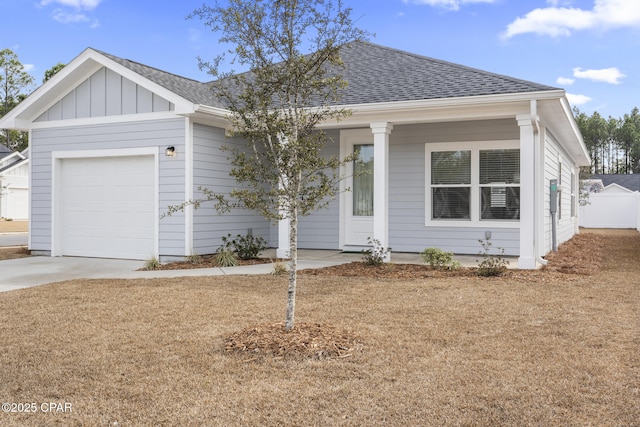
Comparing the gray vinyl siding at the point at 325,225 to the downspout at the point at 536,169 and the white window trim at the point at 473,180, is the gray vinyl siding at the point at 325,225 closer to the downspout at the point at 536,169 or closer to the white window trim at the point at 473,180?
the white window trim at the point at 473,180

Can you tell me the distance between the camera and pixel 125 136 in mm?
11078

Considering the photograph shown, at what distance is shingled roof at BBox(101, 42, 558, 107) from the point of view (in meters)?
9.67

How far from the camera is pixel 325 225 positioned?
12.4 m

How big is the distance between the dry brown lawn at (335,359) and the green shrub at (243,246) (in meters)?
3.19

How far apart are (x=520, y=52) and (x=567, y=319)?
16916 mm

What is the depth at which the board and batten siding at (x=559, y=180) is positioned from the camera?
11.7 m

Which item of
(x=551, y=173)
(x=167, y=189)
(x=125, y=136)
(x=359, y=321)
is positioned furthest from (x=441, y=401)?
(x=551, y=173)

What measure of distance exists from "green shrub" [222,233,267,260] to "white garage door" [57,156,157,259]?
1.47 metres

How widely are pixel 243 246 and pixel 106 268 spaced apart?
2632mm

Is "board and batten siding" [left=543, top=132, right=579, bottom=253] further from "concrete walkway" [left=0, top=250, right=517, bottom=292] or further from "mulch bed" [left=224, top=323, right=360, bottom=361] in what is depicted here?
"mulch bed" [left=224, top=323, right=360, bottom=361]

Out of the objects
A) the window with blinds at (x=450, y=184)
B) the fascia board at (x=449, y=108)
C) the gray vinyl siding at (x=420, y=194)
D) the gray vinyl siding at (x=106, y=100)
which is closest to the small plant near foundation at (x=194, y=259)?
the gray vinyl siding at (x=106, y=100)

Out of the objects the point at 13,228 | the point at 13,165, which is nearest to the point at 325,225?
the point at 13,228

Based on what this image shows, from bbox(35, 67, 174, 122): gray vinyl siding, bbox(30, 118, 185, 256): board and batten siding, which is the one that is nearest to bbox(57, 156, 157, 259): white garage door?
bbox(30, 118, 185, 256): board and batten siding

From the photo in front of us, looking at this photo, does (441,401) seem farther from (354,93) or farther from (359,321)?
(354,93)
